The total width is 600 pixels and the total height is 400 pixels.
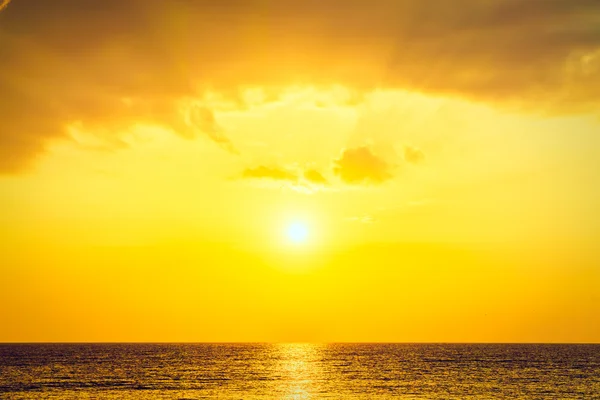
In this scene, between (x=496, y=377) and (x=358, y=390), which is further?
(x=496, y=377)

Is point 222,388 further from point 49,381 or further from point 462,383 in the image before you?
point 462,383

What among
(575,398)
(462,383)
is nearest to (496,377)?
(462,383)

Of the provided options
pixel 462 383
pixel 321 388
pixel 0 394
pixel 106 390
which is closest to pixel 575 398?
pixel 462 383

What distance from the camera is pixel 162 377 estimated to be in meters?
109

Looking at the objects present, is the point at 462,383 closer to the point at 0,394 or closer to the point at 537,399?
the point at 537,399

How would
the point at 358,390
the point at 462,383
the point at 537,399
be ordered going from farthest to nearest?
the point at 462,383 → the point at 358,390 → the point at 537,399

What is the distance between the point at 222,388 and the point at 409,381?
3244 centimetres

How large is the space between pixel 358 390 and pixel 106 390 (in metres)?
35.7

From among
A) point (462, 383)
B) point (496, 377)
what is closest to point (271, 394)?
point (462, 383)

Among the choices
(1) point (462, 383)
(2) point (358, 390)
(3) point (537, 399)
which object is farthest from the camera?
(1) point (462, 383)

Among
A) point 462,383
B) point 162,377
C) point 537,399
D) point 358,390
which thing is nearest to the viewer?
point 537,399

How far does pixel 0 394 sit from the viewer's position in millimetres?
78875

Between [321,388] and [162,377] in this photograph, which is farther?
[162,377]

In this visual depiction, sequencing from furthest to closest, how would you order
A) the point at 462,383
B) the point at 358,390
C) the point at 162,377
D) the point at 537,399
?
the point at 162,377
the point at 462,383
the point at 358,390
the point at 537,399
